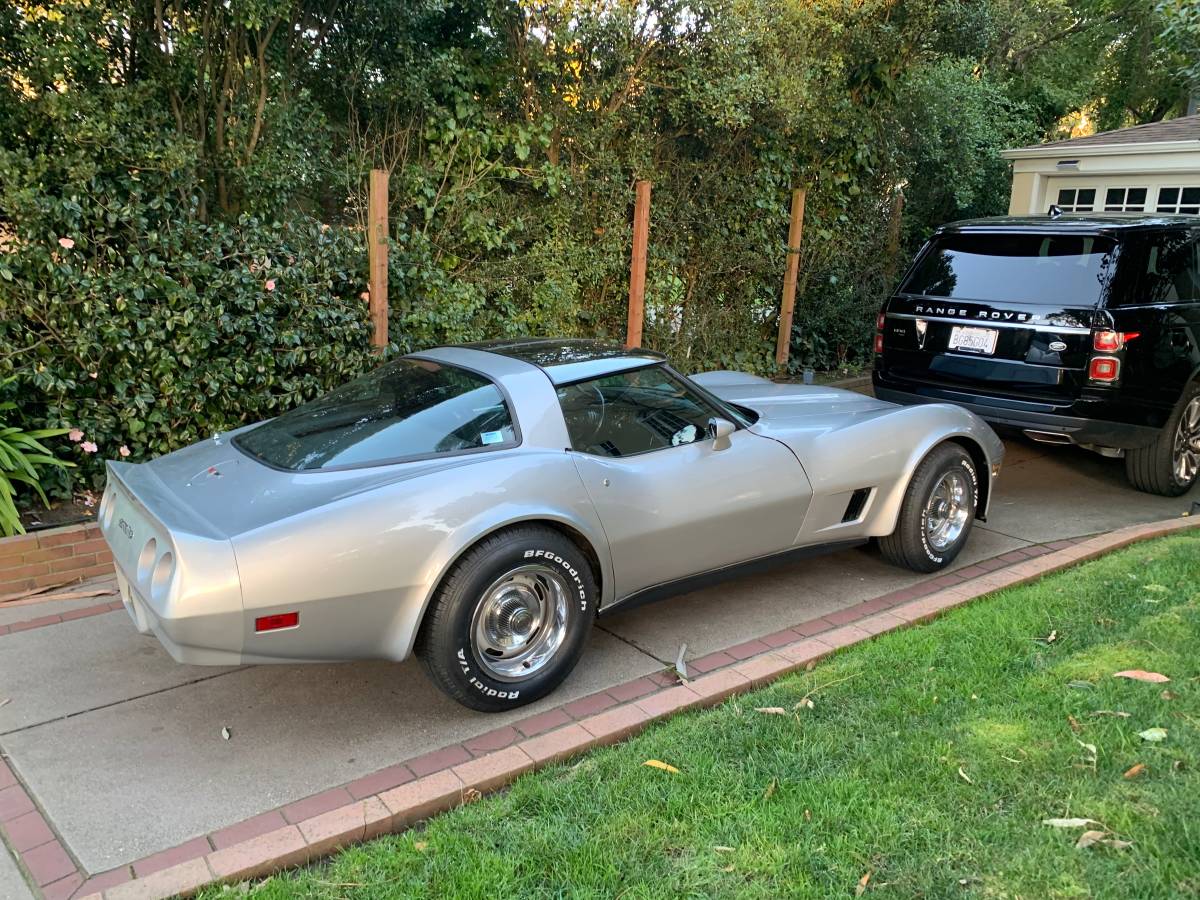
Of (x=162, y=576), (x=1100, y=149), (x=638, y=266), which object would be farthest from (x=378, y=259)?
(x=1100, y=149)

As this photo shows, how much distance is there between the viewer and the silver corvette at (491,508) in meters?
3.12

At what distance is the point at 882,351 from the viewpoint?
7.00m

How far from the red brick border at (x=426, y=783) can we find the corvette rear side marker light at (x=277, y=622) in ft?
1.93

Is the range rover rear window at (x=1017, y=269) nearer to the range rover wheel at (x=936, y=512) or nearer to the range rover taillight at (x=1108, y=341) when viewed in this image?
the range rover taillight at (x=1108, y=341)

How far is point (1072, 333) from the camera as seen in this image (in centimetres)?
582

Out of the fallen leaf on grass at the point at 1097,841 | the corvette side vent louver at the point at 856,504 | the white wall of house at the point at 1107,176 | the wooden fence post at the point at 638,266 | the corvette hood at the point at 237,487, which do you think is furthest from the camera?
the white wall of house at the point at 1107,176

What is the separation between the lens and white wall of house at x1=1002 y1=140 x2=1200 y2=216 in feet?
42.5

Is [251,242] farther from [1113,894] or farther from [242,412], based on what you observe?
[1113,894]

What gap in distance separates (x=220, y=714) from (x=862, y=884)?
98.3 inches

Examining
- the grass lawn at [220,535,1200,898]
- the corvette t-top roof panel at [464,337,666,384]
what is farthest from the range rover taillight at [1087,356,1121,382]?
the corvette t-top roof panel at [464,337,666,384]

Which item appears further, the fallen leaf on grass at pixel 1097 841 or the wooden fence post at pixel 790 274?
the wooden fence post at pixel 790 274

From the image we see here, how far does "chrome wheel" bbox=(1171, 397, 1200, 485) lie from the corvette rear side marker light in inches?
238

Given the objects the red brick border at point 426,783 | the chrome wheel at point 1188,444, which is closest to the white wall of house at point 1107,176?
the chrome wheel at point 1188,444

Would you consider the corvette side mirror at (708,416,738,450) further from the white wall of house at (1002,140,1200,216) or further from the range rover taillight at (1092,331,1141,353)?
the white wall of house at (1002,140,1200,216)
